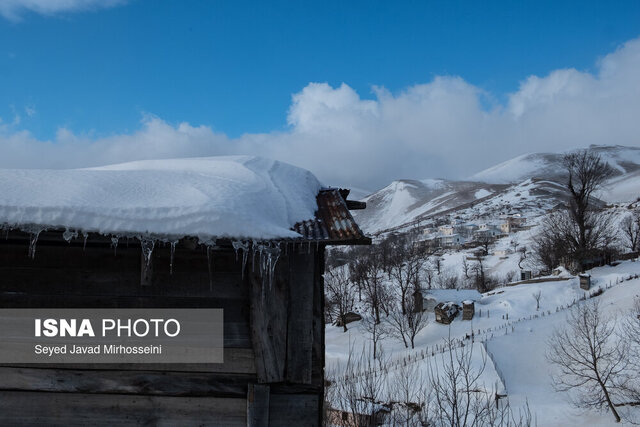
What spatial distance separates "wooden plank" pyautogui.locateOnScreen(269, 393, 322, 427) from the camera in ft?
14.5

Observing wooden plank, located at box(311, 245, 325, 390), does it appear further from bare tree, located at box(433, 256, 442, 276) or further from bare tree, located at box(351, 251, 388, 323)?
bare tree, located at box(433, 256, 442, 276)

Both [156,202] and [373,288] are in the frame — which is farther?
[373,288]

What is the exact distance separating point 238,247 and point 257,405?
1694mm

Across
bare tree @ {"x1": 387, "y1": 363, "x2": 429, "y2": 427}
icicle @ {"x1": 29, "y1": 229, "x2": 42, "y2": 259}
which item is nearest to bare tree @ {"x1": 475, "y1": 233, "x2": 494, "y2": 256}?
bare tree @ {"x1": 387, "y1": 363, "x2": 429, "y2": 427}

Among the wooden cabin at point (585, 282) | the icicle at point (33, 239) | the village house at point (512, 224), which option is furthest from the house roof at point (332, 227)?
the village house at point (512, 224)

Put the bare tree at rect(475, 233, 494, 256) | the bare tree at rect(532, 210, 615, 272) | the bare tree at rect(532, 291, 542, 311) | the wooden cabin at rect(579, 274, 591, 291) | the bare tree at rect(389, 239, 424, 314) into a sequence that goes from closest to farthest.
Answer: the bare tree at rect(532, 291, 542, 311) < the wooden cabin at rect(579, 274, 591, 291) < the bare tree at rect(389, 239, 424, 314) < the bare tree at rect(532, 210, 615, 272) < the bare tree at rect(475, 233, 494, 256)

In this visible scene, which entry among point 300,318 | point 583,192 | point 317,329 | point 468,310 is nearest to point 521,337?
point 468,310

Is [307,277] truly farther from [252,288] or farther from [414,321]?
[414,321]

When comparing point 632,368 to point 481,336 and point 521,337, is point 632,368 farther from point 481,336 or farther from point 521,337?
point 481,336

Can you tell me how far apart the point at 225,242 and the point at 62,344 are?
2.20m

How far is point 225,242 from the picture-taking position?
12.8 ft

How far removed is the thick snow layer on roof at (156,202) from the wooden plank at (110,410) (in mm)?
1937

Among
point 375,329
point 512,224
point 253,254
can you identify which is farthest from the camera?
point 512,224

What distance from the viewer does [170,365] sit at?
449cm
